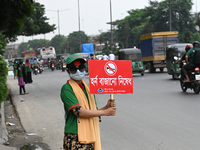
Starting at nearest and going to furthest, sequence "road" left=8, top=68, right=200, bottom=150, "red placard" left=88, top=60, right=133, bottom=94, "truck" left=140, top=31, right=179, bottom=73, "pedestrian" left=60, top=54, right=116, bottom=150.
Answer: "pedestrian" left=60, top=54, right=116, bottom=150
"red placard" left=88, top=60, right=133, bottom=94
"road" left=8, top=68, right=200, bottom=150
"truck" left=140, top=31, right=179, bottom=73

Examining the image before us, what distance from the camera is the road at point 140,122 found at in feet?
20.3

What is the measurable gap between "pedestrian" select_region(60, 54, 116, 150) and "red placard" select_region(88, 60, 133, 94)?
0.13 m

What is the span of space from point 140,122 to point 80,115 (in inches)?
194

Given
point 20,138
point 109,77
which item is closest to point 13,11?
point 20,138

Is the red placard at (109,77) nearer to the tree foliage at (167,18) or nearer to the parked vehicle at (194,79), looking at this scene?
the parked vehicle at (194,79)

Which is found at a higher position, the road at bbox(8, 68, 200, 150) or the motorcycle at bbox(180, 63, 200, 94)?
the motorcycle at bbox(180, 63, 200, 94)

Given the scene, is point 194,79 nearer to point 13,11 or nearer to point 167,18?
point 13,11

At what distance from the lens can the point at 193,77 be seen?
12289 millimetres

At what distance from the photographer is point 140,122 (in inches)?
315

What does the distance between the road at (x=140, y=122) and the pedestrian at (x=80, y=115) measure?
2664 mm

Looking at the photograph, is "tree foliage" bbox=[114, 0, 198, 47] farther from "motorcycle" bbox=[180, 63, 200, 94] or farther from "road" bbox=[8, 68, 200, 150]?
"road" bbox=[8, 68, 200, 150]

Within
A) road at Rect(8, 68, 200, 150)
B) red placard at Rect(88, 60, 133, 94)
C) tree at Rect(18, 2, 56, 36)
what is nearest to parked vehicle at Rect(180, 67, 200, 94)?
road at Rect(8, 68, 200, 150)

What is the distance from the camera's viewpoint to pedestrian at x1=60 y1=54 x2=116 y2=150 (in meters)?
3.27

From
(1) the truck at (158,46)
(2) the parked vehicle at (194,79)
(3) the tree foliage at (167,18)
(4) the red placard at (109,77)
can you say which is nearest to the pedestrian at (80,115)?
(4) the red placard at (109,77)
